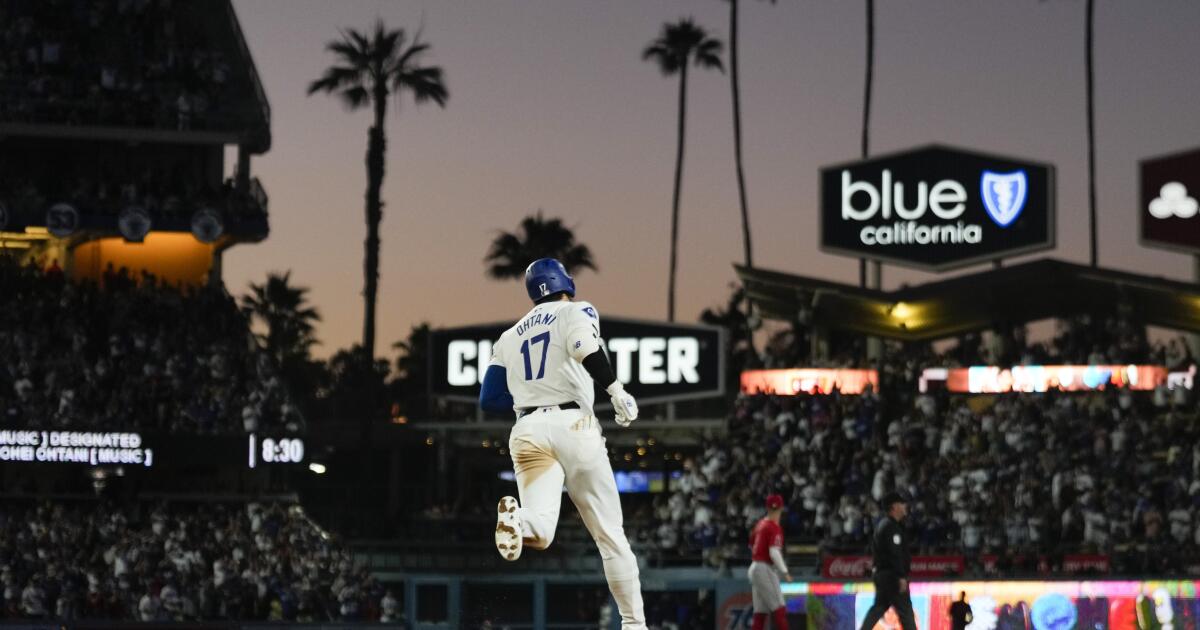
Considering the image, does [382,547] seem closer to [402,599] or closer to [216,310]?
[402,599]

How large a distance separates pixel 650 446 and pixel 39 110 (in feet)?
53.4

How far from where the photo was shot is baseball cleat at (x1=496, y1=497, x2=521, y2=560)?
10.3 metres

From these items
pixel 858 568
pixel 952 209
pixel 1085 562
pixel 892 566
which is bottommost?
pixel 858 568

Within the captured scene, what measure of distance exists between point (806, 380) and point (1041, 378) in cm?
504

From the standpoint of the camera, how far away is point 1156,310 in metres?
38.9

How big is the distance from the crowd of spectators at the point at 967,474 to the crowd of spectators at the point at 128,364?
32.5 feet

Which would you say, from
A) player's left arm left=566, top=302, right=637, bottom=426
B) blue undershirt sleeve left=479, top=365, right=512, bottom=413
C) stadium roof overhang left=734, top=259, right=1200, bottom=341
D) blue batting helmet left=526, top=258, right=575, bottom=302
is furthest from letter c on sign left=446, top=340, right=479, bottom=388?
player's left arm left=566, top=302, right=637, bottom=426

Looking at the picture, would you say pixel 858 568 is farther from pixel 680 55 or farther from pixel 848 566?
pixel 680 55

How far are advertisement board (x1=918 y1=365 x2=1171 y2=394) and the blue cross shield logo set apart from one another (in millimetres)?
5553

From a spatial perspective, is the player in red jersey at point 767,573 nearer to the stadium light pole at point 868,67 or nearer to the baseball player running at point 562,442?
the baseball player running at point 562,442

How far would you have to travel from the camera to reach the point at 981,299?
1526 inches

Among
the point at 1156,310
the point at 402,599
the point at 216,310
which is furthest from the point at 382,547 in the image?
the point at 1156,310

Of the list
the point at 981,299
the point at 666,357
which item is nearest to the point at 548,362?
the point at 981,299

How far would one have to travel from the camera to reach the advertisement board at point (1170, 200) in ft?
130
